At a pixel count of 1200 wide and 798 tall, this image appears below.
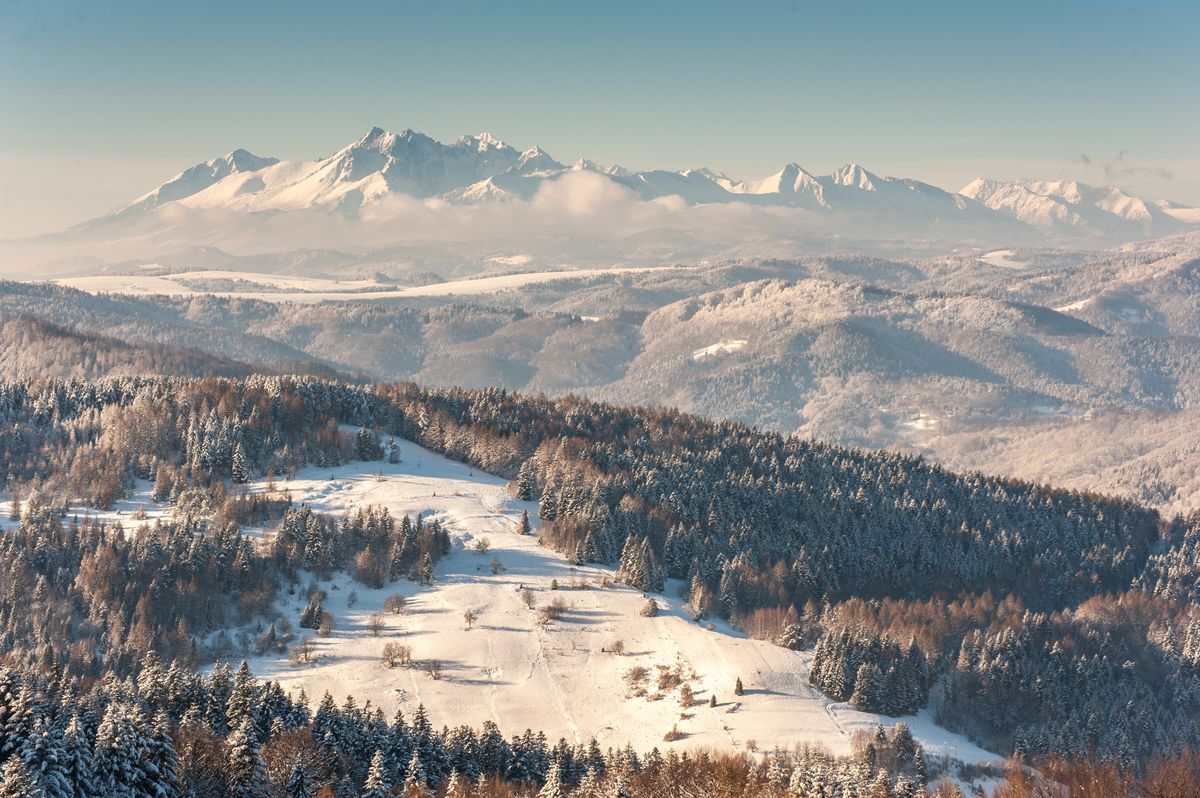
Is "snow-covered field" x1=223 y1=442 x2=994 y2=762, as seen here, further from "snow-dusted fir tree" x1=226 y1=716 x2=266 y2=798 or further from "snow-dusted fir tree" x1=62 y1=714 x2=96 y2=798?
"snow-dusted fir tree" x1=62 y1=714 x2=96 y2=798

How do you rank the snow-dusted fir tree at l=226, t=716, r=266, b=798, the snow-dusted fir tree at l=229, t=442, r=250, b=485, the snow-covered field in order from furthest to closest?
the snow-dusted fir tree at l=229, t=442, r=250, b=485, the snow-covered field, the snow-dusted fir tree at l=226, t=716, r=266, b=798

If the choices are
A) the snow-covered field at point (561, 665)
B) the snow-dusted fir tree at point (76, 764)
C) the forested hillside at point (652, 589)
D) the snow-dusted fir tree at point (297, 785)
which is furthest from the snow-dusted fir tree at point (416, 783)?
the forested hillside at point (652, 589)

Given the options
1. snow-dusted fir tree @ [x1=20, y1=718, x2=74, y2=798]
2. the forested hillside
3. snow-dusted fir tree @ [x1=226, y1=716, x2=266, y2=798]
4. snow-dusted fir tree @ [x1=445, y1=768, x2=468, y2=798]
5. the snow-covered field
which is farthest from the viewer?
the forested hillside

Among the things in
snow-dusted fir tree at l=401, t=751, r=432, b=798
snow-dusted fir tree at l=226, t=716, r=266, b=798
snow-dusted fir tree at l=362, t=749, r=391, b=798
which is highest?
snow-dusted fir tree at l=226, t=716, r=266, b=798

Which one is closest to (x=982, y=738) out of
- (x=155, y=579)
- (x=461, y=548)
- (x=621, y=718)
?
(x=621, y=718)

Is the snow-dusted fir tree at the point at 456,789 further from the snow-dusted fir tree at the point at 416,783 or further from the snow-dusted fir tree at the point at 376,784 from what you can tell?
the snow-dusted fir tree at the point at 376,784

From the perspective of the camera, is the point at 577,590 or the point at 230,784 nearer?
the point at 230,784

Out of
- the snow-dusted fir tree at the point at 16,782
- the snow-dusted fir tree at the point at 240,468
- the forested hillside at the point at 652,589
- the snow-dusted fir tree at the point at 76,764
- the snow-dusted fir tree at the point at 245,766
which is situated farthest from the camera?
the snow-dusted fir tree at the point at 240,468

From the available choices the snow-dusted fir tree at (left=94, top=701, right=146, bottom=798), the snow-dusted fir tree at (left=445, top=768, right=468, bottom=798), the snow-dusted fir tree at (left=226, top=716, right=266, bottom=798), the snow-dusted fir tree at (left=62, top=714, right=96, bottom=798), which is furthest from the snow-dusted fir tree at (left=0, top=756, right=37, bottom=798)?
the snow-dusted fir tree at (left=445, top=768, right=468, bottom=798)

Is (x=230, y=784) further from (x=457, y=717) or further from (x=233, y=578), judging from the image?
(x=233, y=578)
